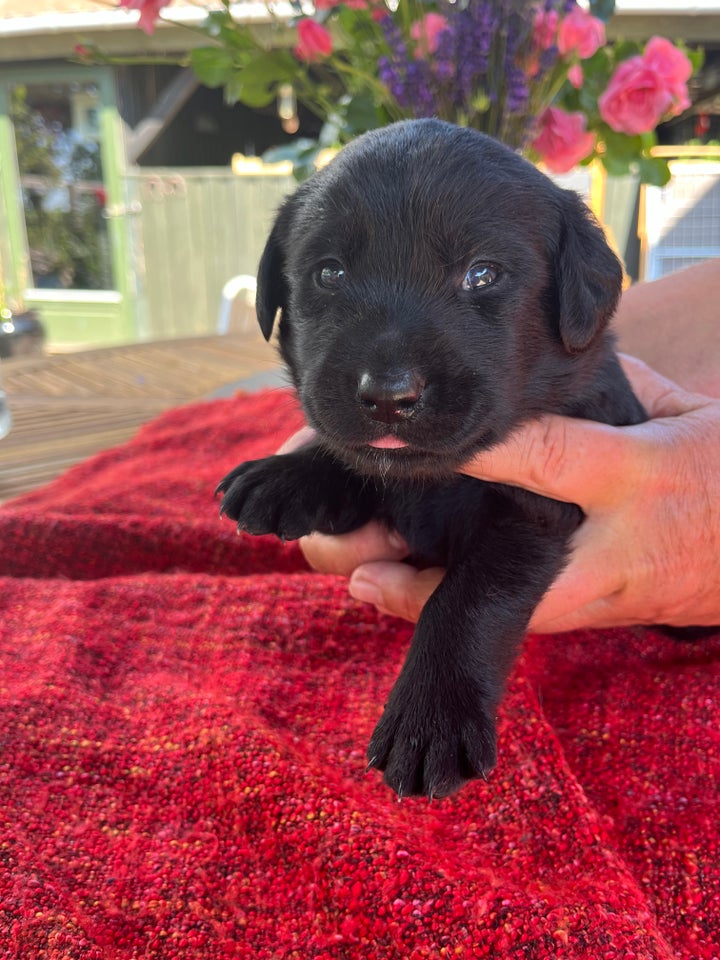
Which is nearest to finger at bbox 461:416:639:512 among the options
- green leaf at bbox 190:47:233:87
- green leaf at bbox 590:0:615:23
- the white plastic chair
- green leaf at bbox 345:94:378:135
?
green leaf at bbox 345:94:378:135

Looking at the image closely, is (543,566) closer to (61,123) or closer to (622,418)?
(622,418)

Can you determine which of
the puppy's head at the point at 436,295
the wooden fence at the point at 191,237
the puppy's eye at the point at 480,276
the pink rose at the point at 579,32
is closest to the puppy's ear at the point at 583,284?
the puppy's head at the point at 436,295

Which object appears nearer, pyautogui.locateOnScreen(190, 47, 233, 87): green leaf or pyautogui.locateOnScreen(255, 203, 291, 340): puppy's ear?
pyautogui.locateOnScreen(255, 203, 291, 340): puppy's ear

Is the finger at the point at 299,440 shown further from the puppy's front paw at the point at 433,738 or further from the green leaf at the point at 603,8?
the green leaf at the point at 603,8

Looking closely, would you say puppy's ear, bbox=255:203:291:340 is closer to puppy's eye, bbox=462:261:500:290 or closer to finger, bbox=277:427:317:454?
finger, bbox=277:427:317:454

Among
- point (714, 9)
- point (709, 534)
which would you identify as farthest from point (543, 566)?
point (714, 9)

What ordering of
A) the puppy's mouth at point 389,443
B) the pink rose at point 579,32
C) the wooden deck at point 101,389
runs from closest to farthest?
the puppy's mouth at point 389,443 < the pink rose at point 579,32 < the wooden deck at point 101,389

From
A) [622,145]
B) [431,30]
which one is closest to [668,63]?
[622,145]
